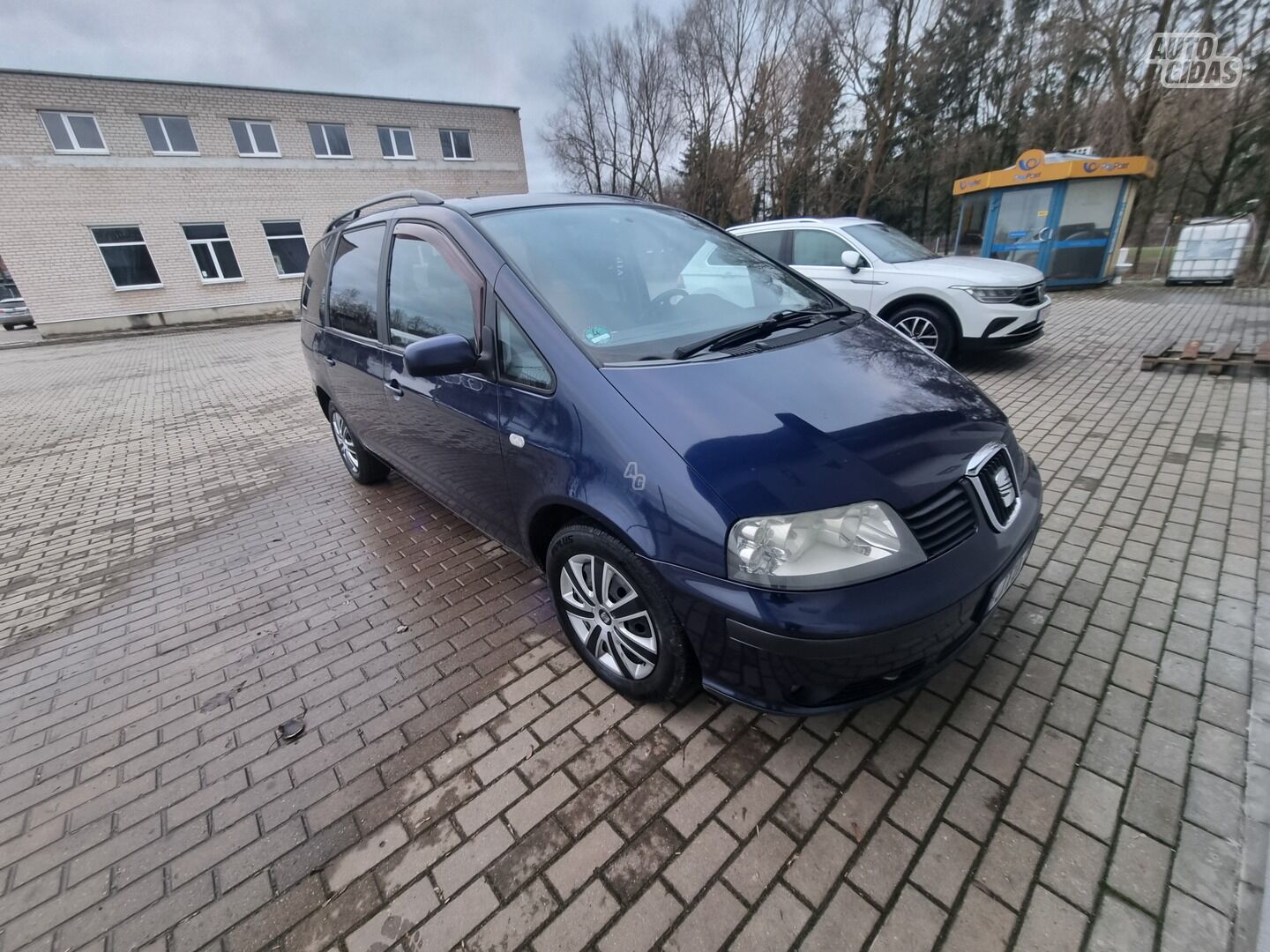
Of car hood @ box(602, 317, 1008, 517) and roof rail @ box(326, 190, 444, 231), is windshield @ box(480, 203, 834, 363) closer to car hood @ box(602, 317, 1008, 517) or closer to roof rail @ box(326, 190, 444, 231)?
car hood @ box(602, 317, 1008, 517)

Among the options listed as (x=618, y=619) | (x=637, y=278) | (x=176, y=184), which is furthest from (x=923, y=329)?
(x=176, y=184)

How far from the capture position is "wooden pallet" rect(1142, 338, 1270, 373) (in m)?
5.41

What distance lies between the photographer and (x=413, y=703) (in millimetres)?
2320

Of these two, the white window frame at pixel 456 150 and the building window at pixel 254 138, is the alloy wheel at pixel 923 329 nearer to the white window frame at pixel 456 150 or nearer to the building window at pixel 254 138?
the building window at pixel 254 138

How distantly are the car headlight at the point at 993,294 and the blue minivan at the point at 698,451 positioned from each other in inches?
155

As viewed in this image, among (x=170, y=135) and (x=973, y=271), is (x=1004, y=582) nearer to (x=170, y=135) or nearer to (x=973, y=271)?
(x=973, y=271)

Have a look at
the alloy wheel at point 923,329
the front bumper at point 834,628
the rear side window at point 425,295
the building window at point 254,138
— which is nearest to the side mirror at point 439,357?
the rear side window at point 425,295

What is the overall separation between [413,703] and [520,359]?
150 centimetres

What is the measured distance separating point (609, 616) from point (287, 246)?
25.6m

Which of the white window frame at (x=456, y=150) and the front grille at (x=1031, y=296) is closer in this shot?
the front grille at (x=1031, y=296)

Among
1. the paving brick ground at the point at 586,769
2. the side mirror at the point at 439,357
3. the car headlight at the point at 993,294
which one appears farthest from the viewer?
the car headlight at the point at 993,294

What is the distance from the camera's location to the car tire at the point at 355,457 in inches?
170

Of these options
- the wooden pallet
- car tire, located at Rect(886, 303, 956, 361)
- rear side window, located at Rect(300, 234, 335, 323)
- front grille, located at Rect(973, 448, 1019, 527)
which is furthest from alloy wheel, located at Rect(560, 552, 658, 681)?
the wooden pallet

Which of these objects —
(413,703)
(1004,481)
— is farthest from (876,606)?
(413,703)
